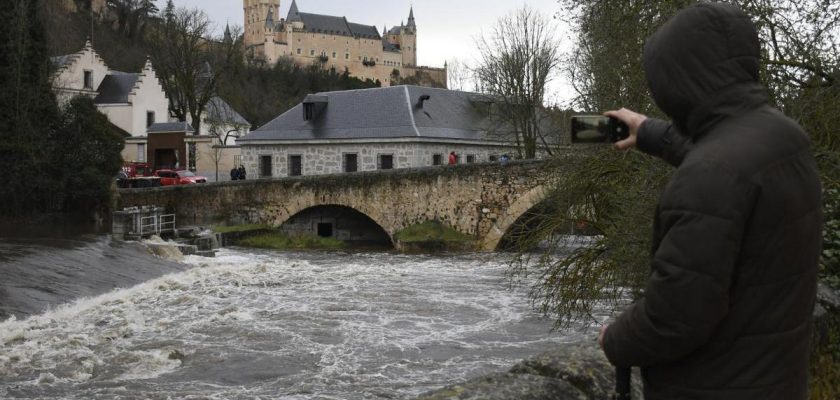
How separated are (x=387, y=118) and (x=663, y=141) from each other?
93.4ft

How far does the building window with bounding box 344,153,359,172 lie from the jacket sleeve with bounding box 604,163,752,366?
1126 inches

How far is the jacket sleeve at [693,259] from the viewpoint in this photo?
1.72 meters

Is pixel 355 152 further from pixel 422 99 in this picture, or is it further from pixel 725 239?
pixel 725 239

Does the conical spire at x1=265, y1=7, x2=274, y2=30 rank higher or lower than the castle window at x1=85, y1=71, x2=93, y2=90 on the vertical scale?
higher

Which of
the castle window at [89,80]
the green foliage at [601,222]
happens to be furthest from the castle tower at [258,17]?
the green foliage at [601,222]

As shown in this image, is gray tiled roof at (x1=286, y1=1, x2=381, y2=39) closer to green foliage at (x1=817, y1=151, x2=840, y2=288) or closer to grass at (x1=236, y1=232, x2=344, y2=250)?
grass at (x1=236, y1=232, x2=344, y2=250)

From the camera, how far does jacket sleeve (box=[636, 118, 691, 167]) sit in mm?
2014

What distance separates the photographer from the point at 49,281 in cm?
1457

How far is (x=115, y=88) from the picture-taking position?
4538 centimetres

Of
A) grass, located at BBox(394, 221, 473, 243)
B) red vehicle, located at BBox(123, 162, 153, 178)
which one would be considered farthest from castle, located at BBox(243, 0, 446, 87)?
grass, located at BBox(394, 221, 473, 243)

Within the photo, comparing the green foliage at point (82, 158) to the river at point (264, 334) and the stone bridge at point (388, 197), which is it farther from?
the river at point (264, 334)

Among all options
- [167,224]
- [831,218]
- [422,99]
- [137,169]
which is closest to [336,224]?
[167,224]

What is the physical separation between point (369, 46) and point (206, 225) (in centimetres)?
8014

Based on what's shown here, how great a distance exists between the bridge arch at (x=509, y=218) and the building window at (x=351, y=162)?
7823 millimetres
